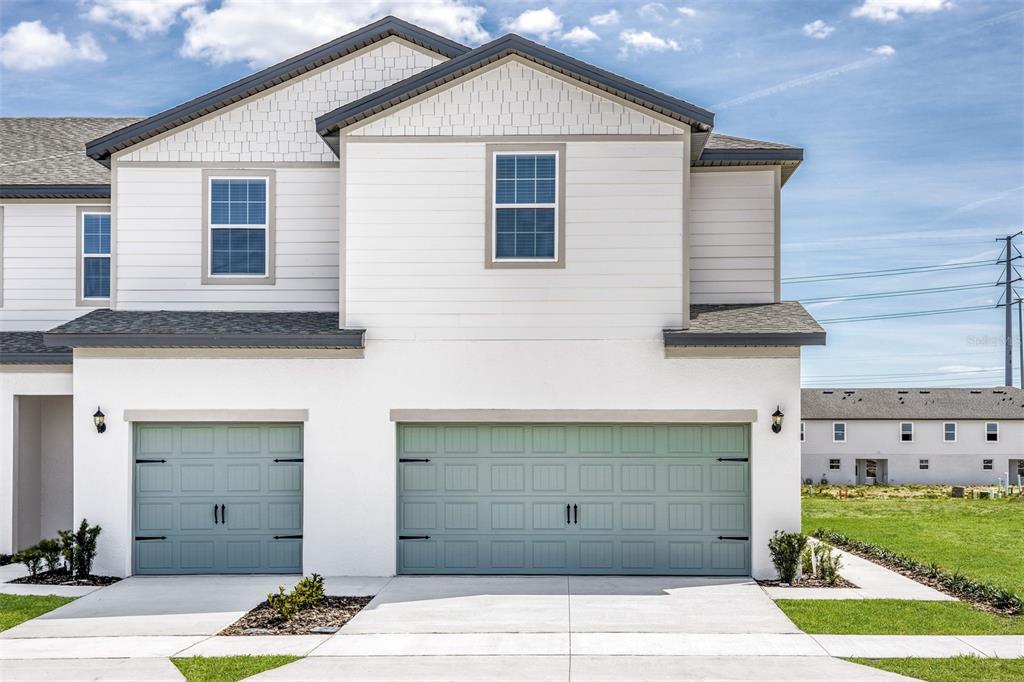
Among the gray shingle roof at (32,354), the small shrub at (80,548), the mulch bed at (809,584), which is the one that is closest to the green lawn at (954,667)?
the mulch bed at (809,584)

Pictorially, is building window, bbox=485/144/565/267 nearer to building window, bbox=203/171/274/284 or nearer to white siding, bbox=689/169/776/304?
white siding, bbox=689/169/776/304

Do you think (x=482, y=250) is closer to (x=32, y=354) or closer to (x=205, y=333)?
(x=205, y=333)

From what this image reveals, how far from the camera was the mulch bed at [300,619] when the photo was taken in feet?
36.2

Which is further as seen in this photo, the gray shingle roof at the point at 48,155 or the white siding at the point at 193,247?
the gray shingle roof at the point at 48,155

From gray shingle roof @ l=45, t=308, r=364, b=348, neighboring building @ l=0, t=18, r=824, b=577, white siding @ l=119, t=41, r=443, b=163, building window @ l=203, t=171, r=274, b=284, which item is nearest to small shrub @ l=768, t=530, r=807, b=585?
neighboring building @ l=0, t=18, r=824, b=577

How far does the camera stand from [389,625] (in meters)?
11.2

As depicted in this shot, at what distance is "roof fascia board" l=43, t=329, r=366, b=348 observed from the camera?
546 inches

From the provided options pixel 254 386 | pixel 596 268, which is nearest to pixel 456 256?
pixel 596 268

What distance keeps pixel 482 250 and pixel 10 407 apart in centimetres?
826

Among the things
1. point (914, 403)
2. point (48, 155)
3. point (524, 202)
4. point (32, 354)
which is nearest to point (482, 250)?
point (524, 202)

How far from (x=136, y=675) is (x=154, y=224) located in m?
8.29

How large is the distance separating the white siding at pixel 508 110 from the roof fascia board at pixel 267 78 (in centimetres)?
217

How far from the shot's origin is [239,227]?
51.0 feet

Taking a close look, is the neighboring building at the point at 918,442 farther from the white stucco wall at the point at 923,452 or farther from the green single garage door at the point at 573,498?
the green single garage door at the point at 573,498
